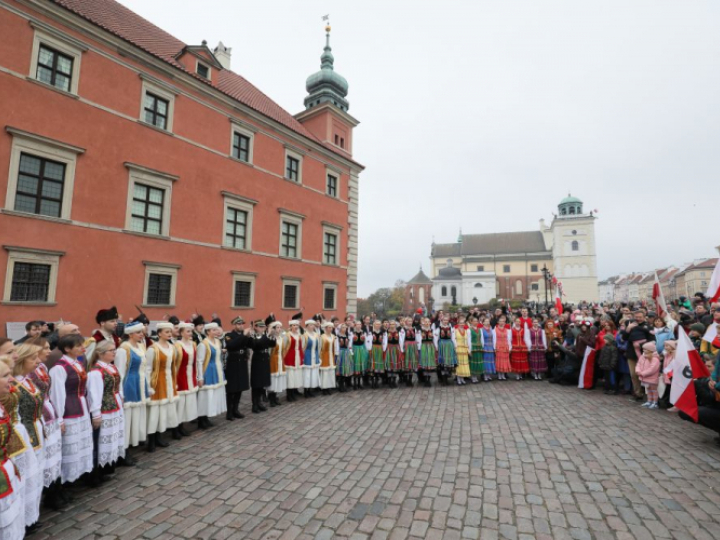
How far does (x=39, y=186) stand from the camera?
1129 cm

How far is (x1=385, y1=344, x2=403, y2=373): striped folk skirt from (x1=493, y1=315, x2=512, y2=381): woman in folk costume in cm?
322

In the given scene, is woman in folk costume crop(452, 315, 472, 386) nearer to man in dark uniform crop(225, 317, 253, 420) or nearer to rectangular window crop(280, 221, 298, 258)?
man in dark uniform crop(225, 317, 253, 420)

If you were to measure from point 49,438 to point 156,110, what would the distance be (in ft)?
47.4

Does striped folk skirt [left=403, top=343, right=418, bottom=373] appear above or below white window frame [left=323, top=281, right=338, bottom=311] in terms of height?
below

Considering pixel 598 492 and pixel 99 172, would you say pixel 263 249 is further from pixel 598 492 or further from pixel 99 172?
pixel 598 492

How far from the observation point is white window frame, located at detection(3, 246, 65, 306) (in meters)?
10.4

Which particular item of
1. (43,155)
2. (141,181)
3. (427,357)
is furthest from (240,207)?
(427,357)

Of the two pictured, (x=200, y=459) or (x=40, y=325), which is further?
(x=40, y=325)

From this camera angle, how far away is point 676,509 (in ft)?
12.1

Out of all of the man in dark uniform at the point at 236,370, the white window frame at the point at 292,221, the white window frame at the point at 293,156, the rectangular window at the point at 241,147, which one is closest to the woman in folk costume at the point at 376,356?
the man in dark uniform at the point at 236,370

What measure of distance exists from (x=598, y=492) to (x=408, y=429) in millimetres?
2915

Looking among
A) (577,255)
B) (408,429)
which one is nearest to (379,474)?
(408,429)

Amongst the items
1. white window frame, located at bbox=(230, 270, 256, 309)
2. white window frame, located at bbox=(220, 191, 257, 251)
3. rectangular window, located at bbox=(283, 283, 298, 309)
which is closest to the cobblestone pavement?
white window frame, located at bbox=(230, 270, 256, 309)

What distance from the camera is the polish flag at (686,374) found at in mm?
5688
